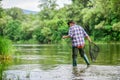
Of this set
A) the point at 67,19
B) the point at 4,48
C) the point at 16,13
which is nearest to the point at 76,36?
the point at 4,48

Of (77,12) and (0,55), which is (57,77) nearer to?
(0,55)

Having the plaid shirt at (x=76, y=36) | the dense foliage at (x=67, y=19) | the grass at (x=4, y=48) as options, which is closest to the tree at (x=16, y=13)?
the dense foliage at (x=67, y=19)

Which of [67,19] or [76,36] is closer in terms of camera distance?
[76,36]

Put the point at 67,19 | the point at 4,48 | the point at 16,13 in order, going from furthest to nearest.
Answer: the point at 16,13
the point at 67,19
the point at 4,48

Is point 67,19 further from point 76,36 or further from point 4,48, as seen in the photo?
point 76,36

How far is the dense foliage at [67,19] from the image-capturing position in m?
71.9

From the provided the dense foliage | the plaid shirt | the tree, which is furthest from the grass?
the tree

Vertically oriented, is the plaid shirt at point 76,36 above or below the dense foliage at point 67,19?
above

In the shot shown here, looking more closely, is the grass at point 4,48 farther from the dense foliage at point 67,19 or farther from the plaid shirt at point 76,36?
the dense foliage at point 67,19

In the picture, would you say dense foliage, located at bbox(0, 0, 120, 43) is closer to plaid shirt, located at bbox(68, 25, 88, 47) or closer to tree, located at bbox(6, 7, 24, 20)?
plaid shirt, located at bbox(68, 25, 88, 47)

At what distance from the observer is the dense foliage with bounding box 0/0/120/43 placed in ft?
236

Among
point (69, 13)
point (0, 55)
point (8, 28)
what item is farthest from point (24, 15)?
point (0, 55)

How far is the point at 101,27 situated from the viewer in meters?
73.7

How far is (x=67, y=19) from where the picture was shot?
96.8m
